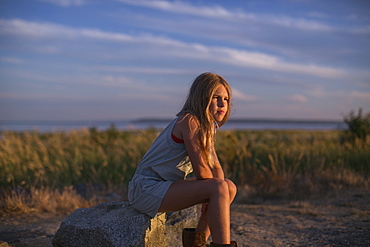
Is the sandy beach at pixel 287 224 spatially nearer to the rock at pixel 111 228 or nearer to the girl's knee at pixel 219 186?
the rock at pixel 111 228

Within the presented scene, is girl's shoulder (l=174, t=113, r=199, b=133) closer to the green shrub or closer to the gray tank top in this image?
the gray tank top

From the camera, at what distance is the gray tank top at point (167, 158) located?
9.92ft

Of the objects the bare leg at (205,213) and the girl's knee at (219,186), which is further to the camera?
the bare leg at (205,213)

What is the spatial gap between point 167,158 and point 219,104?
0.63m

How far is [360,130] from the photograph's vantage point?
9.97 metres

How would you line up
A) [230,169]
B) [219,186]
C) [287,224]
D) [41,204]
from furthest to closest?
[230,169] < [41,204] < [287,224] < [219,186]

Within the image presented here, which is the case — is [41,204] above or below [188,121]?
below

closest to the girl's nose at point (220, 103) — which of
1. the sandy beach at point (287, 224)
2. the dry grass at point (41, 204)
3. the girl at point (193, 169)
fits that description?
the girl at point (193, 169)

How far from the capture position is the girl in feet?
9.36

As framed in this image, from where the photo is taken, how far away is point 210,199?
287 centimetres

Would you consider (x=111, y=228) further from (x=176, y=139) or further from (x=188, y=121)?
(x=188, y=121)

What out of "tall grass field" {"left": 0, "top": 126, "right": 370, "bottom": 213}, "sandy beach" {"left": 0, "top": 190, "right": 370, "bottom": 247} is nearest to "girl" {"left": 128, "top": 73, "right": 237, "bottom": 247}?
"sandy beach" {"left": 0, "top": 190, "right": 370, "bottom": 247}

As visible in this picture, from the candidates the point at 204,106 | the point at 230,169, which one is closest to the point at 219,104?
the point at 204,106

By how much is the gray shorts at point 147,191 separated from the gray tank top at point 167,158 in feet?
0.16
